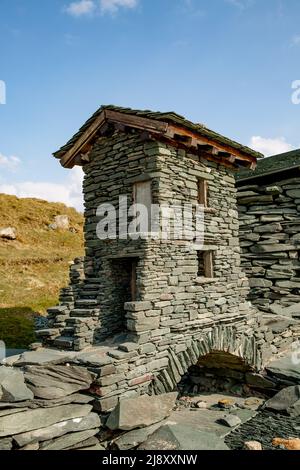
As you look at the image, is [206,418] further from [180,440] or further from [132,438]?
[132,438]

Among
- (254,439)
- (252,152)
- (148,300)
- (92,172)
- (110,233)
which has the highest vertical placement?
(252,152)

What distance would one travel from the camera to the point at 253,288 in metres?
13.5

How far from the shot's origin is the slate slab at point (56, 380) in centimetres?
640

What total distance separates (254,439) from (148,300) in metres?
3.72

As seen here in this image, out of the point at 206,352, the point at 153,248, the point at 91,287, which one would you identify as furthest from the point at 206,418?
the point at 153,248

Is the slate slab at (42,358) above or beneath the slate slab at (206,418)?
above

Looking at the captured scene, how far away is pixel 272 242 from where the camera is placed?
43.2 ft

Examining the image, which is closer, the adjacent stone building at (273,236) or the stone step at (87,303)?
the stone step at (87,303)

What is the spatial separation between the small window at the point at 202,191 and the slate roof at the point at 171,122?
1.26m

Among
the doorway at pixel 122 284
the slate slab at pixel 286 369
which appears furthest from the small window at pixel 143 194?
the slate slab at pixel 286 369

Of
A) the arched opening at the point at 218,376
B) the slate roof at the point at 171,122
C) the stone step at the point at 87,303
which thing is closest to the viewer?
the slate roof at the point at 171,122

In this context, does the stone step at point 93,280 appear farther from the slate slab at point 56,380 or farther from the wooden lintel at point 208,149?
the wooden lintel at point 208,149
